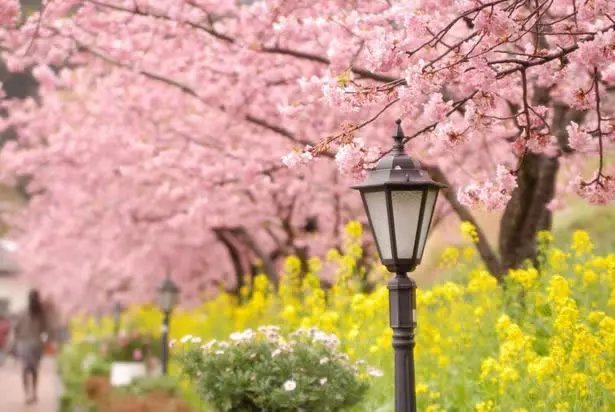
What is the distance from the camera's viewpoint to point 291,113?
8781 millimetres

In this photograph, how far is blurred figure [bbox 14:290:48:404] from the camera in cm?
1866

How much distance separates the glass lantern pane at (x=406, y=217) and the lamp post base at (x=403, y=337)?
0.17 meters

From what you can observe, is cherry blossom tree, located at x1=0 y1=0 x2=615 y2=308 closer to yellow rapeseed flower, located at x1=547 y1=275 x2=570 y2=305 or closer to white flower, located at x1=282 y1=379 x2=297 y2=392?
yellow rapeseed flower, located at x1=547 y1=275 x2=570 y2=305

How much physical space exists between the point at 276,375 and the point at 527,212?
323cm

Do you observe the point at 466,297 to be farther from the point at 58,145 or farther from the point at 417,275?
the point at 417,275

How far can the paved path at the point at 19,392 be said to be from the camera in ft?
58.2

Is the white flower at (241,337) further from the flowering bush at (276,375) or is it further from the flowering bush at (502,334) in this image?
the flowering bush at (502,334)

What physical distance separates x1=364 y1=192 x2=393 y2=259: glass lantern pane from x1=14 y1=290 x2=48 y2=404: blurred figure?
13.8m

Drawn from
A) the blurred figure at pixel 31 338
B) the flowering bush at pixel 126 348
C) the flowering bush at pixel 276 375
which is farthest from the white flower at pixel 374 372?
the blurred figure at pixel 31 338

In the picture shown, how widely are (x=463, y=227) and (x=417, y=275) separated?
58.5 feet

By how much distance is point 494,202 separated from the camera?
6.05 m

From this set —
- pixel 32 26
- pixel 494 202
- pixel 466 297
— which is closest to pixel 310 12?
pixel 32 26

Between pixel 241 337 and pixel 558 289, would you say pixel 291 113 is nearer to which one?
pixel 241 337

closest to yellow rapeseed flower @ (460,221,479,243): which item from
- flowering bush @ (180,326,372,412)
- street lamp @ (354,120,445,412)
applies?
flowering bush @ (180,326,372,412)
